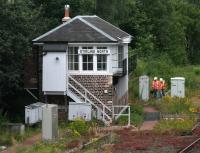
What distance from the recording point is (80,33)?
3353 cm

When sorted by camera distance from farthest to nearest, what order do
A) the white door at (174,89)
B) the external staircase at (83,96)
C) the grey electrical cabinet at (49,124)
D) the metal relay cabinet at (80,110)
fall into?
the white door at (174,89) → the external staircase at (83,96) → the metal relay cabinet at (80,110) → the grey electrical cabinet at (49,124)

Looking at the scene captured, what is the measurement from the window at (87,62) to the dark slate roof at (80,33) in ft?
3.04

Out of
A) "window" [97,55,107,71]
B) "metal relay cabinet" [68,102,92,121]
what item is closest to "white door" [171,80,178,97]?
"window" [97,55,107,71]

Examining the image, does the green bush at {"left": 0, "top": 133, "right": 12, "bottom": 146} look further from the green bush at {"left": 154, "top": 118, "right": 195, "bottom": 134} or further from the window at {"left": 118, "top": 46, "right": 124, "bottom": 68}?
the window at {"left": 118, "top": 46, "right": 124, "bottom": 68}

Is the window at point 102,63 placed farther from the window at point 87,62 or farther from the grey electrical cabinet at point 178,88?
the grey electrical cabinet at point 178,88

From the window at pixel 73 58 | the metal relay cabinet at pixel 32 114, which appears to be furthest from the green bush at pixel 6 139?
the window at pixel 73 58

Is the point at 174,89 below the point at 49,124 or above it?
above

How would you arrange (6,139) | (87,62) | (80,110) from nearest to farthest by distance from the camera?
(6,139), (80,110), (87,62)

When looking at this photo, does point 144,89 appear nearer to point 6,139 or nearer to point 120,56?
point 120,56

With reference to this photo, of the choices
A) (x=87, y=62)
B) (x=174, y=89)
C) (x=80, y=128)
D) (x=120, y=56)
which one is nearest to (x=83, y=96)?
(x=87, y=62)

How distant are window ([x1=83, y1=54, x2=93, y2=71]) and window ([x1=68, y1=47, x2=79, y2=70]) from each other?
40cm

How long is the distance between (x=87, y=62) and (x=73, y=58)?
0.79m

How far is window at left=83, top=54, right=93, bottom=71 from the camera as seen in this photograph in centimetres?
3322

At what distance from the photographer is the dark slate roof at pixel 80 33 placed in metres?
32.9
